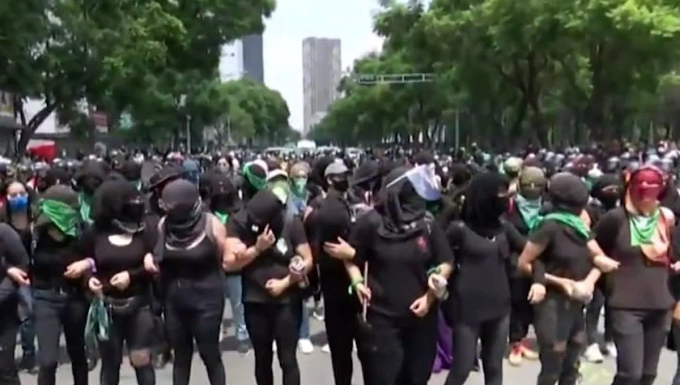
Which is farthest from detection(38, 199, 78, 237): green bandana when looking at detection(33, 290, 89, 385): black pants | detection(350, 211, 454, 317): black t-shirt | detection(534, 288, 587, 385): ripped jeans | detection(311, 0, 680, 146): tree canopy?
detection(311, 0, 680, 146): tree canopy

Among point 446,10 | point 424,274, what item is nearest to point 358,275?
point 424,274

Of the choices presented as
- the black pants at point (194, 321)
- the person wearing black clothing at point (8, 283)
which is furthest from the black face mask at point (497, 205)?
the person wearing black clothing at point (8, 283)

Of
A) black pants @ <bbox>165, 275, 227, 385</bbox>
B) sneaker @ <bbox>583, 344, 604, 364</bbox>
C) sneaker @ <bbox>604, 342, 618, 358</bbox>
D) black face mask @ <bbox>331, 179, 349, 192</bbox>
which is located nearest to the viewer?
black pants @ <bbox>165, 275, 227, 385</bbox>

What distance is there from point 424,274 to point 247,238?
4.19 ft

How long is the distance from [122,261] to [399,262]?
1779 mm

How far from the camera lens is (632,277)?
24.3ft

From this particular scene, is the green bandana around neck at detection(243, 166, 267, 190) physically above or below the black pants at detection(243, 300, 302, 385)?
above

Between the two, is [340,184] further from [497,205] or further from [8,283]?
[8,283]

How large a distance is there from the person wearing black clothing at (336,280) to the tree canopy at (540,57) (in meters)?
23.6

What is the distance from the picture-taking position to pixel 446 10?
4403 cm

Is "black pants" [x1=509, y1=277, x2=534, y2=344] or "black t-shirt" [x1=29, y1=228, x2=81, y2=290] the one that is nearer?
"black t-shirt" [x1=29, y1=228, x2=81, y2=290]

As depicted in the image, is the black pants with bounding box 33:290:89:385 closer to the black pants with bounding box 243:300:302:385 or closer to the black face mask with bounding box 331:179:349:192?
the black pants with bounding box 243:300:302:385

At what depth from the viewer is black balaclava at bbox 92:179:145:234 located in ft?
24.9

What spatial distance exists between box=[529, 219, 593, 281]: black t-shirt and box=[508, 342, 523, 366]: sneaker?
2877mm
